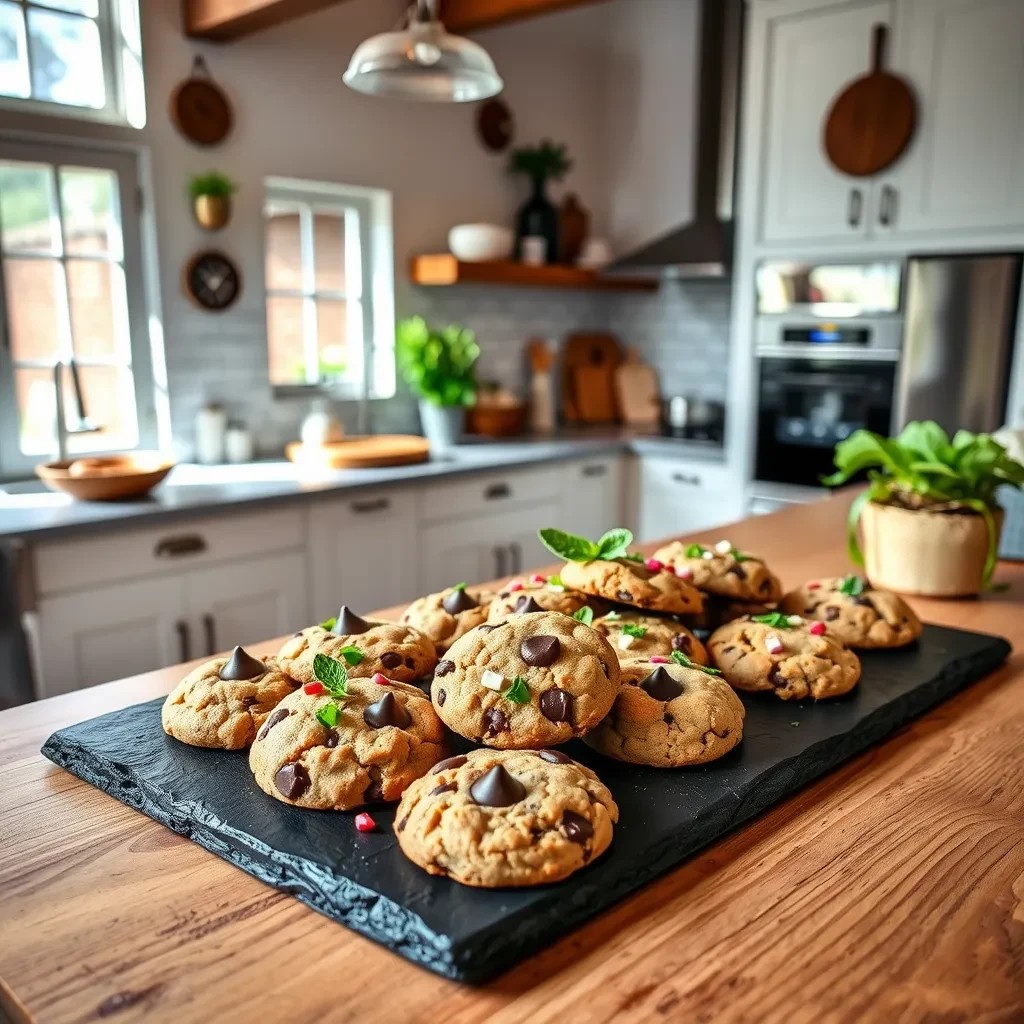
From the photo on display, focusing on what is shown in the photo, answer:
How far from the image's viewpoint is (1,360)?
2.85 m

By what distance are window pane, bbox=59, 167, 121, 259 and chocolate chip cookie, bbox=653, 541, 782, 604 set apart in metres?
2.39

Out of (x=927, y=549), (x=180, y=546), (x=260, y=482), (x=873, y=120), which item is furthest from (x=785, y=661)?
(x=873, y=120)

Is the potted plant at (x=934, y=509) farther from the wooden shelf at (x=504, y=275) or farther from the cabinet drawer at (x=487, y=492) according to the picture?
the wooden shelf at (x=504, y=275)

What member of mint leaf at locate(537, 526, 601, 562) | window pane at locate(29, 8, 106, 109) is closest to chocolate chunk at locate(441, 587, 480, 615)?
mint leaf at locate(537, 526, 601, 562)

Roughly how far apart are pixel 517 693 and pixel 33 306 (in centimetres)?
260

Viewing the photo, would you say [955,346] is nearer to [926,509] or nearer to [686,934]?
[926,509]

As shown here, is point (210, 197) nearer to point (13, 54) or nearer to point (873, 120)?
point (13, 54)

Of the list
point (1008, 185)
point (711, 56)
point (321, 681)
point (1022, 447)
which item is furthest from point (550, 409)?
point (321, 681)

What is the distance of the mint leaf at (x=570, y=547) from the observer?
1251 mm

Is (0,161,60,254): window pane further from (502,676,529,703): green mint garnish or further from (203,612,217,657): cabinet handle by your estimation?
(502,676,529,703): green mint garnish

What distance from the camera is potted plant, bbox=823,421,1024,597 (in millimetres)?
1641

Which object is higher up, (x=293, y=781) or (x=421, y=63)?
(x=421, y=63)

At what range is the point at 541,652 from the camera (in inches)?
36.7

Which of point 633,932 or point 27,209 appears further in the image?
point 27,209
